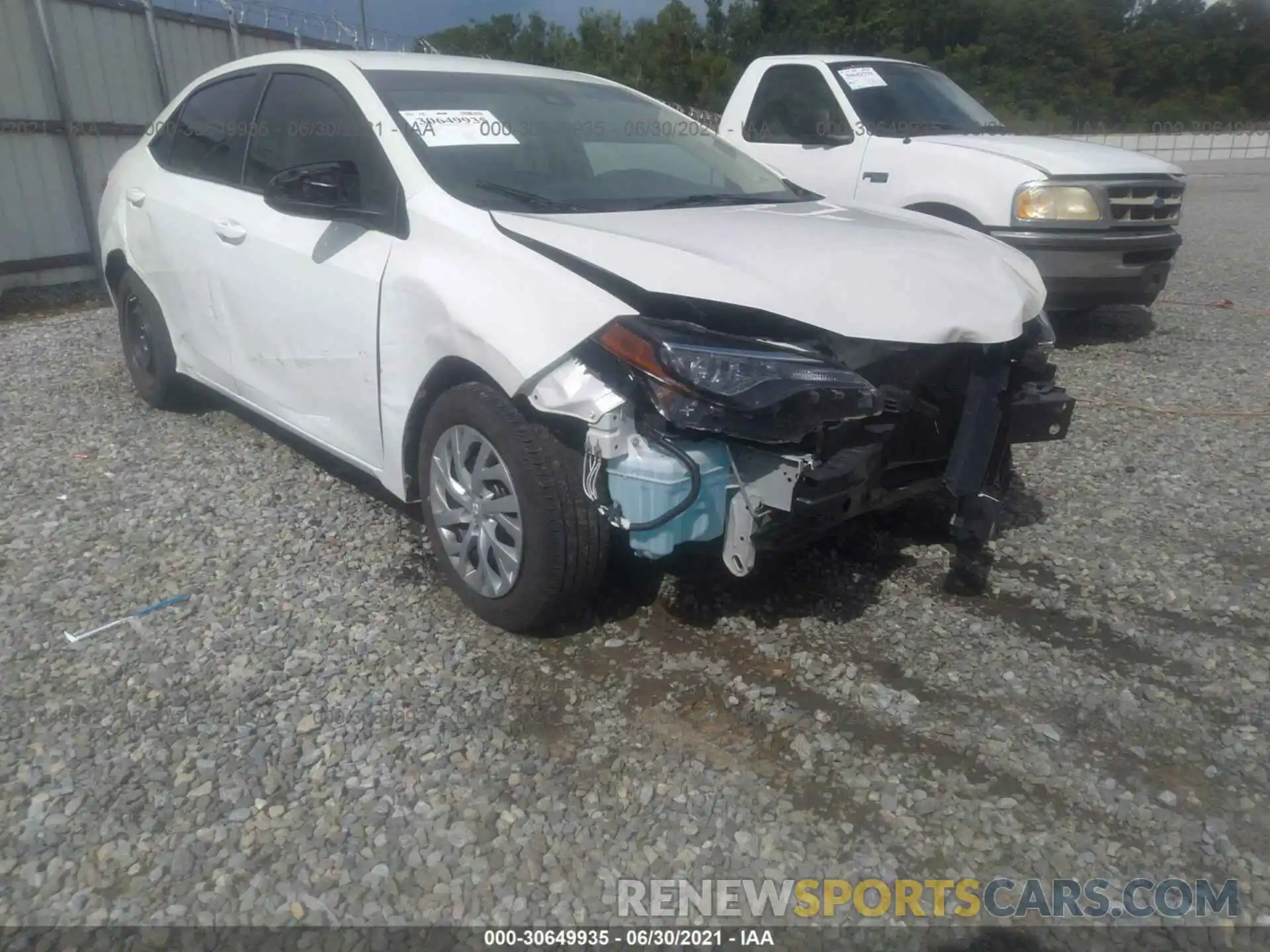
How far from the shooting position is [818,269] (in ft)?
9.34

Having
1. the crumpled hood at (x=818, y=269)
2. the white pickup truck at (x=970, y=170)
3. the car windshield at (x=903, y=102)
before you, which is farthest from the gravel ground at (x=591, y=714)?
the car windshield at (x=903, y=102)

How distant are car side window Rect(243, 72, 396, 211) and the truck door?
143 inches

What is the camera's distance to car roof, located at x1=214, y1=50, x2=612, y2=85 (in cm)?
386

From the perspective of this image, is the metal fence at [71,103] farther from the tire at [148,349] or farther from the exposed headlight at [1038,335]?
the exposed headlight at [1038,335]

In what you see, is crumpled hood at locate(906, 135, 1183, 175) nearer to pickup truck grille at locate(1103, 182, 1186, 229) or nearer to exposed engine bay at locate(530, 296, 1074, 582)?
pickup truck grille at locate(1103, 182, 1186, 229)

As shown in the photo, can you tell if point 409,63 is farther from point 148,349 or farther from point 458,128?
point 148,349

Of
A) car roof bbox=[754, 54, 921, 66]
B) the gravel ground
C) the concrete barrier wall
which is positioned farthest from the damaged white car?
the concrete barrier wall

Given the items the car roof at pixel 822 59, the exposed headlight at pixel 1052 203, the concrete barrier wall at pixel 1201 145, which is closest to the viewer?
the exposed headlight at pixel 1052 203

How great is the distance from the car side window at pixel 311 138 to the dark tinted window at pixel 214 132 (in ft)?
0.49

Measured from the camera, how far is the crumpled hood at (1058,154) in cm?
624

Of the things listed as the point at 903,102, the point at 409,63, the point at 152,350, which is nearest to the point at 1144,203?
the point at 903,102

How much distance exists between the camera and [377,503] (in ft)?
13.7

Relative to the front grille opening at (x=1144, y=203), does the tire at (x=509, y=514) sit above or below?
below

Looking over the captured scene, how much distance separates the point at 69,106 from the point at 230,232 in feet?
21.5
